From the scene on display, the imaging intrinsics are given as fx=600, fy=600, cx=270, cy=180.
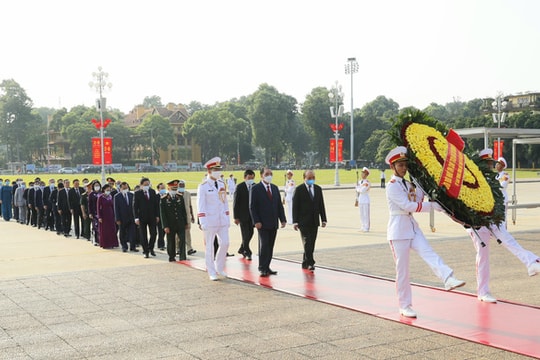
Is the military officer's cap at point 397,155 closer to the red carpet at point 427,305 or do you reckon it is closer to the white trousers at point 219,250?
the red carpet at point 427,305

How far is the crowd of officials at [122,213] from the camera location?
12.5 m

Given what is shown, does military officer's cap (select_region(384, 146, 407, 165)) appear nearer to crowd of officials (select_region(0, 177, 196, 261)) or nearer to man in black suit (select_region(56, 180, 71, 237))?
crowd of officials (select_region(0, 177, 196, 261))

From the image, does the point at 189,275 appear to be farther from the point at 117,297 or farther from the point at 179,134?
the point at 179,134

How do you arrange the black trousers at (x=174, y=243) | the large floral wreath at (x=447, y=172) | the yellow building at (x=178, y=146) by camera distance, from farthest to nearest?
the yellow building at (x=178, y=146), the black trousers at (x=174, y=243), the large floral wreath at (x=447, y=172)

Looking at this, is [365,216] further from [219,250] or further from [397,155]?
[397,155]

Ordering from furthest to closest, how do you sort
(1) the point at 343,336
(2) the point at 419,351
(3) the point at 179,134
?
(3) the point at 179,134 → (1) the point at 343,336 → (2) the point at 419,351

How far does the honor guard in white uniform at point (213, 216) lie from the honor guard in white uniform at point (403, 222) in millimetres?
4042

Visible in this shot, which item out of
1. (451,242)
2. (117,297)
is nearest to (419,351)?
(117,297)

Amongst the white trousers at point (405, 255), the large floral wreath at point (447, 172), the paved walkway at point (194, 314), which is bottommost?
the paved walkway at point (194, 314)

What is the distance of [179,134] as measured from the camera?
119875 millimetres

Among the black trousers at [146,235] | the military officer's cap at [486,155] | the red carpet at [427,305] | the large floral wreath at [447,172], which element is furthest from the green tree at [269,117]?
the large floral wreath at [447,172]

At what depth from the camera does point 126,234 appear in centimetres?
1507

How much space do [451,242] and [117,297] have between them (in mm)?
8451

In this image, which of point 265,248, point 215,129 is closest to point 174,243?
point 265,248
